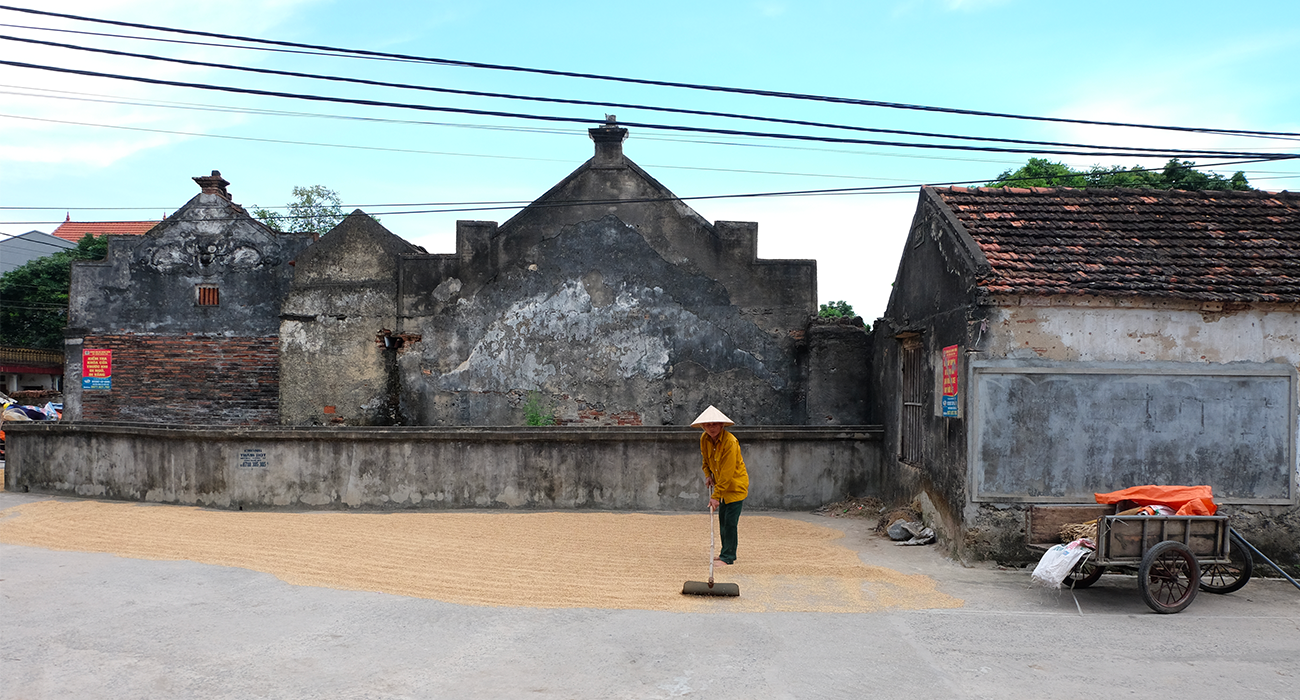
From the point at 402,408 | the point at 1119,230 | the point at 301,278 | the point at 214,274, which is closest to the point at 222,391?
the point at 214,274

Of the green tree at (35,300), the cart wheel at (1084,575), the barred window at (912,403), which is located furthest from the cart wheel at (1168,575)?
the green tree at (35,300)

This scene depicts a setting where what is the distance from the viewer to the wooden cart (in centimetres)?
750

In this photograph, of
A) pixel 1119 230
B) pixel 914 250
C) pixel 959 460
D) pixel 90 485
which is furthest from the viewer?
pixel 90 485

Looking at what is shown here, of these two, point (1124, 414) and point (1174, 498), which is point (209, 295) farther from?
point (1174, 498)

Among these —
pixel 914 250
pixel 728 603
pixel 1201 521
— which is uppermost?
pixel 914 250

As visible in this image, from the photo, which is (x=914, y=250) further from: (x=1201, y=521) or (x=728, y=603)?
(x=728, y=603)

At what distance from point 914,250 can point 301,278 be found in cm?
1172

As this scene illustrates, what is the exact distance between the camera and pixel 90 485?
13234 mm

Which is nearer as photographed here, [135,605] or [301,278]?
[135,605]

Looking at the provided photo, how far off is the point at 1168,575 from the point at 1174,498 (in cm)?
85

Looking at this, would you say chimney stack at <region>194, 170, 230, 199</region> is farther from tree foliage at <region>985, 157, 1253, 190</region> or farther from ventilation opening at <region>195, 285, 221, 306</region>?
tree foliage at <region>985, 157, 1253, 190</region>

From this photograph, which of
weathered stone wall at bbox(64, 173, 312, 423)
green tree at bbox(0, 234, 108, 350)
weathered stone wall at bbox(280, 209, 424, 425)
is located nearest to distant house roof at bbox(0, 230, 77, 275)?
green tree at bbox(0, 234, 108, 350)

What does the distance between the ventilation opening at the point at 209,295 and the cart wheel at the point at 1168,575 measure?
18.4 m

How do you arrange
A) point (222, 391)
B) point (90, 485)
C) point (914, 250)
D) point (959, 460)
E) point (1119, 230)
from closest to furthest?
point (959, 460)
point (1119, 230)
point (914, 250)
point (90, 485)
point (222, 391)
